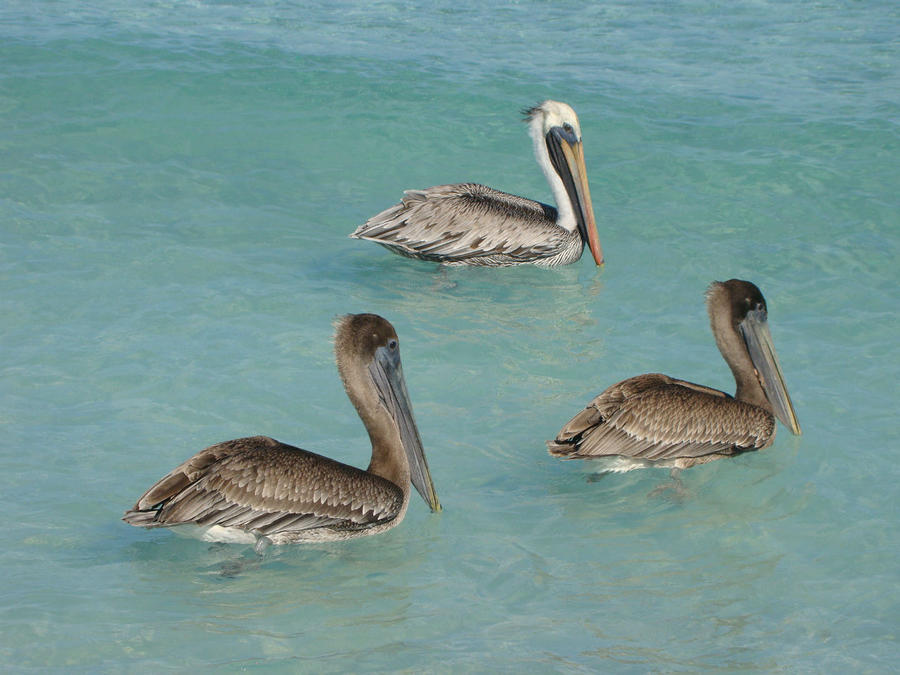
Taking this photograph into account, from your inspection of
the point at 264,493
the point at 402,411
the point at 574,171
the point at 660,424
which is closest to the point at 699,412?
the point at 660,424

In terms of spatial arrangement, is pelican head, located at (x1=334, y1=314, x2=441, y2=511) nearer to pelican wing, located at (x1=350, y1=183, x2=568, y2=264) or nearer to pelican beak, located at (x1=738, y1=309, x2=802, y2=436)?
pelican beak, located at (x1=738, y1=309, x2=802, y2=436)

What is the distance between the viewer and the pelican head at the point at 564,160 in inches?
337

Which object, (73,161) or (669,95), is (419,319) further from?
(669,95)

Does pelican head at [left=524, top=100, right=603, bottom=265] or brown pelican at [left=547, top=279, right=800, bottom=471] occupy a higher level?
pelican head at [left=524, top=100, right=603, bottom=265]

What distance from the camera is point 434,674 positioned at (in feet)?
12.6

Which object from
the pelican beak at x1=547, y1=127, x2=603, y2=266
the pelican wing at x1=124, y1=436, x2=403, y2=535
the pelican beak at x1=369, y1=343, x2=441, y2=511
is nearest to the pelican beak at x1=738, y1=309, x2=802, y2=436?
the pelican beak at x1=369, y1=343, x2=441, y2=511

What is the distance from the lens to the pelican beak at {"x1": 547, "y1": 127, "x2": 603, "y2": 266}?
852 centimetres

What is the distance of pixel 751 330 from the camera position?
567 centimetres

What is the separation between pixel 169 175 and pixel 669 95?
508 cm

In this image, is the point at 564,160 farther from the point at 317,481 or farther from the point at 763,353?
the point at 317,481

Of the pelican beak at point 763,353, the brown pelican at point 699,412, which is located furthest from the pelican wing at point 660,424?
the pelican beak at point 763,353

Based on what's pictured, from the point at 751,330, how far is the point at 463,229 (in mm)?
2979

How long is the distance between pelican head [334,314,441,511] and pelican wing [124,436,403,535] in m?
0.21

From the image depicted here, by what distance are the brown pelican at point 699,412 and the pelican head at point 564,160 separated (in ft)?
9.44
